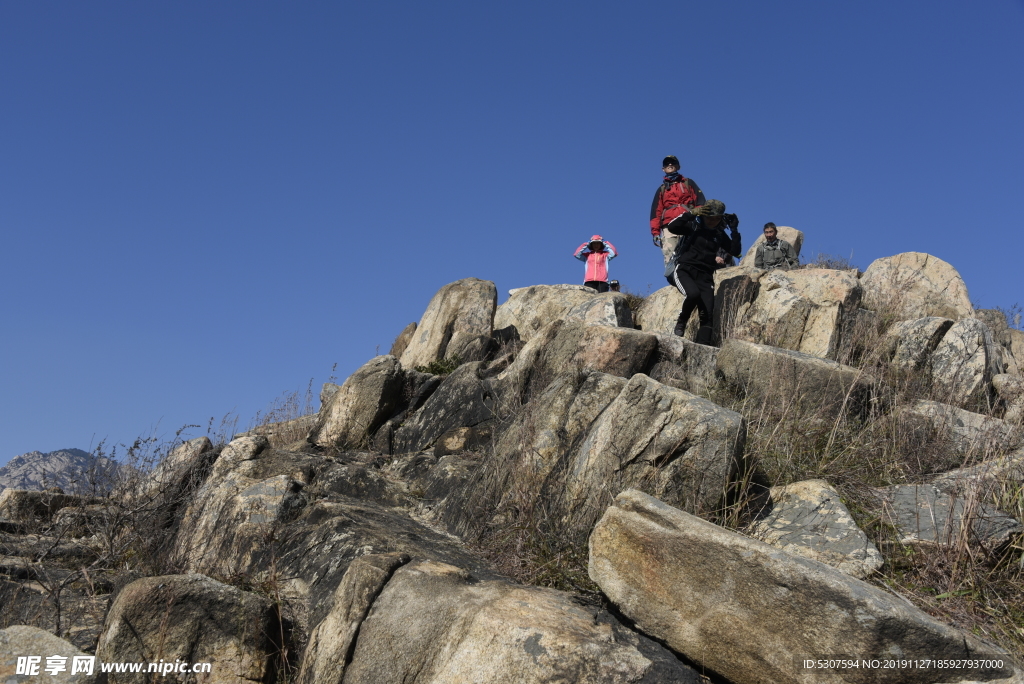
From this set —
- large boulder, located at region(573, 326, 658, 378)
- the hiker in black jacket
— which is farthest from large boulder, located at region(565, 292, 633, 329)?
large boulder, located at region(573, 326, 658, 378)

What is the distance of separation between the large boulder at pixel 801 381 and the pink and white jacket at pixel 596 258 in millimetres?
7741

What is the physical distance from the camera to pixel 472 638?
4.22 meters

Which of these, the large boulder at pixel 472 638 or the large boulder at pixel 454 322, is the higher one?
the large boulder at pixel 454 322

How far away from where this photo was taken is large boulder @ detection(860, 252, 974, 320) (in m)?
12.1

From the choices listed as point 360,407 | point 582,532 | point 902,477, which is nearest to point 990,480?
point 902,477

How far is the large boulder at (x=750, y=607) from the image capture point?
3672mm

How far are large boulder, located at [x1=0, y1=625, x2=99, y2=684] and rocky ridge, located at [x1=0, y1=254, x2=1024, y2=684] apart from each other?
92 centimetres

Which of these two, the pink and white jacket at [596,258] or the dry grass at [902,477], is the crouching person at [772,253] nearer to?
the pink and white jacket at [596,258]

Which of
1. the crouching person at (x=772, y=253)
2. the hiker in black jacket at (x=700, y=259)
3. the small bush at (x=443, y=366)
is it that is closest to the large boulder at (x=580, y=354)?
the hiker in black jacket at (x=700, y=259)

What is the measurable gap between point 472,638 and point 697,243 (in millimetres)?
7684

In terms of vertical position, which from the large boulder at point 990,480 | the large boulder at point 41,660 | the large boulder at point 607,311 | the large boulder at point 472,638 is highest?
the large boulder at point 607,311

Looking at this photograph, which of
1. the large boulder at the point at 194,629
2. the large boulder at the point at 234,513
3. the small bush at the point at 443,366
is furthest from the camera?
the small bush at the point at 443,366

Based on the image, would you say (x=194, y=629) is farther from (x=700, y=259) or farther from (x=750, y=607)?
(x=700, y=259)

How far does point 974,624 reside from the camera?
14.5ft
